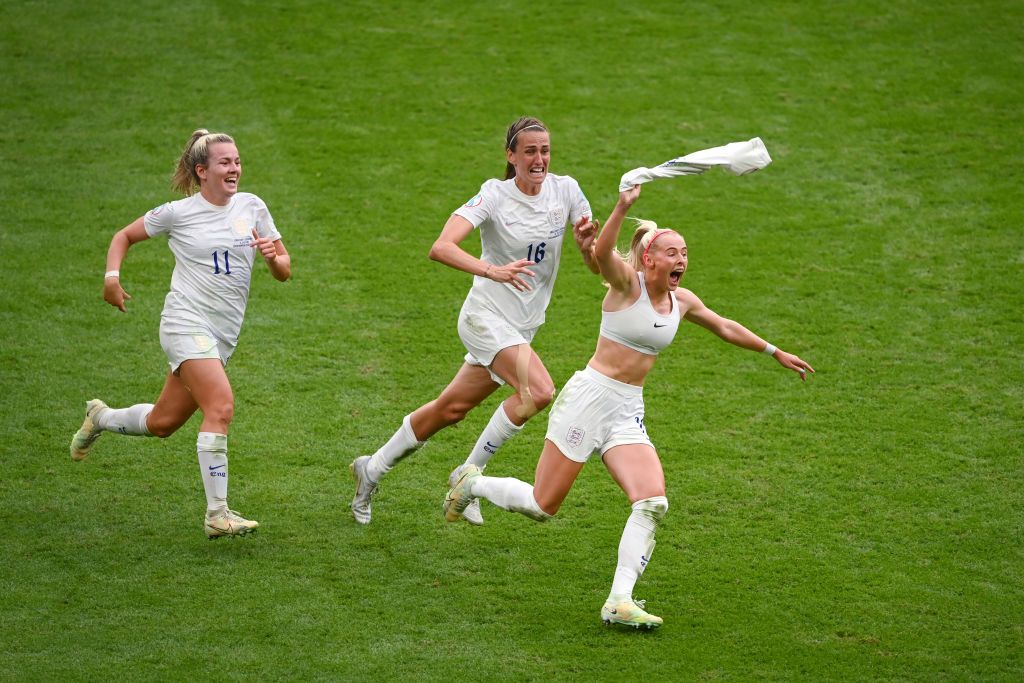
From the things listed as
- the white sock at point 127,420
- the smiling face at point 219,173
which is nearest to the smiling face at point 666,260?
the smiling face at point 219,173

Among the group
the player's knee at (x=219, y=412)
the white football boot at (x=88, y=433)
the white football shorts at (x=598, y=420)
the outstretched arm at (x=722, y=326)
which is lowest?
the white football boot at (x=88, y=433)

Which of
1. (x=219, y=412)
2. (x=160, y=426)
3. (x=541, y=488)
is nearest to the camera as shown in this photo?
(x=541, y=488)

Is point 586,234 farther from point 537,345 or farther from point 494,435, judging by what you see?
point 537,345

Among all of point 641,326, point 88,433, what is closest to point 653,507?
point 641,326

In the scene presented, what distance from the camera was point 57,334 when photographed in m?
10.3

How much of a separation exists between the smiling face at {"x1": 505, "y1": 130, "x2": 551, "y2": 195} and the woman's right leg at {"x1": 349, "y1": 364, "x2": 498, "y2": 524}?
116 centimetres

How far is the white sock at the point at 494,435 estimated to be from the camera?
7.74 metres

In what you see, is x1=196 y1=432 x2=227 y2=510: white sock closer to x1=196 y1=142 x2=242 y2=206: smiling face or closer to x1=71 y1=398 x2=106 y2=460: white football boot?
x1=71 y1=398 x2=106 y2=460: white football boot

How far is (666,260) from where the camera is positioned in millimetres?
6926

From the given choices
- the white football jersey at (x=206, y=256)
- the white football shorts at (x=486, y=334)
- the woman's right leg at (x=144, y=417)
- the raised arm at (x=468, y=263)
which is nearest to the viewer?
the raised arm at (x=468, y=263)

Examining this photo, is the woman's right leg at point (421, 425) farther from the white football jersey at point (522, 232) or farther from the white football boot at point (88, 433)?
the white football boot at point (88, 433)

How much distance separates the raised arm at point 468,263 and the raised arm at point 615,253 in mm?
399

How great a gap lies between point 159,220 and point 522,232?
7.36 ft

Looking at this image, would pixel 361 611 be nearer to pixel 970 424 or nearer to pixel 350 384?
pixel 350 384
